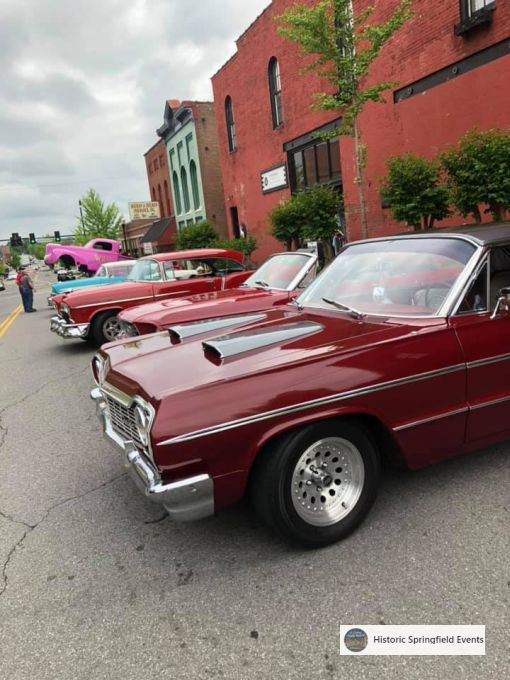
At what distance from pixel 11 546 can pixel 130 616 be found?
3.84 ft

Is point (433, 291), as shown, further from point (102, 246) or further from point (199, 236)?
point (102, 246)

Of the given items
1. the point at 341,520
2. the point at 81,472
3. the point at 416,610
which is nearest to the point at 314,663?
the point at 416,610

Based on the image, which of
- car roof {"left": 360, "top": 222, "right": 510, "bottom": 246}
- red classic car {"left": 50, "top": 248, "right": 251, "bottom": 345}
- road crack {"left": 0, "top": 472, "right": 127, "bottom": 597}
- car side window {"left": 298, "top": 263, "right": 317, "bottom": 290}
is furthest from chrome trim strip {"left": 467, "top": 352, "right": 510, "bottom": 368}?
red classic car {"left": 50, "top": 248, "right": 251, "bottom": 345}

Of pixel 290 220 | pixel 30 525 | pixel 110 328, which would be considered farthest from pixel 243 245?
pixel 30 525

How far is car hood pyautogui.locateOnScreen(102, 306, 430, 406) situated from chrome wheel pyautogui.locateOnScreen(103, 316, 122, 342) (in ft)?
19.1

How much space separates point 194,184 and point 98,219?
29.7 m

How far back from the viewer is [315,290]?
418cm

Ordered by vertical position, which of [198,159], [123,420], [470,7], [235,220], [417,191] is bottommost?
[123,420]

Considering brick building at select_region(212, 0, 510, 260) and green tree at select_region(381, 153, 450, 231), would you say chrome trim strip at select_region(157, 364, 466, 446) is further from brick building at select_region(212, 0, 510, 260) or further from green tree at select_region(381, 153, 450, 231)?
brick building at select_region(212, 0, 510, 260)

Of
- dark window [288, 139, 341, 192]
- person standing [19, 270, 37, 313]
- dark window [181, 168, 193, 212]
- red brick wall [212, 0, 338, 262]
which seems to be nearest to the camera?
dark window [288, 139, 341, 192]

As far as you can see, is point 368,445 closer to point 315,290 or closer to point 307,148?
point 315,290

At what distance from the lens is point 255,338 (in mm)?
3180

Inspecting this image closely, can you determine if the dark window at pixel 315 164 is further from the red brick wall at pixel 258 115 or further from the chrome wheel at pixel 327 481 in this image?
the chrome wheel at pixel 327 481

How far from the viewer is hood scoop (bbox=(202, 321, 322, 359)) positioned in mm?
3023
